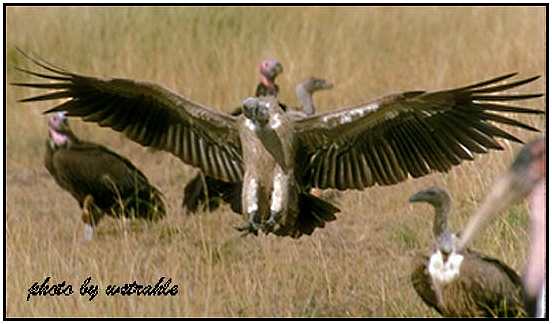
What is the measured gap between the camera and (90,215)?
8414 millimetres

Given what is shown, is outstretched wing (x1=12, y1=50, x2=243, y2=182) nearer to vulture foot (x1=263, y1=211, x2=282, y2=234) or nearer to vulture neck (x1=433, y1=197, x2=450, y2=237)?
vulture foot (x1=263, y1=211, x2=282, y2=234)

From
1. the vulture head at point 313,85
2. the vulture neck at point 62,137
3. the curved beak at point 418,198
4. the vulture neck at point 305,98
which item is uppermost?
the vulture head at point 313,85

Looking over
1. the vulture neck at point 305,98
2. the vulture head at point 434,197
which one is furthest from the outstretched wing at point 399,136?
the vulture neck at point 305,98

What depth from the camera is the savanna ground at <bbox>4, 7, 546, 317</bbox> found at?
672 centimetres

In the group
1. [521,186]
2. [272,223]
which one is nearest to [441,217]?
[272,223]

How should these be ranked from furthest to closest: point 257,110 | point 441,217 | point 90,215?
point 90,215 → point 257,110 → point 441,217

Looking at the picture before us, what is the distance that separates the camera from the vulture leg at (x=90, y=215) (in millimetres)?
8336

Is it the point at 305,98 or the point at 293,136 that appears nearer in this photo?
the point at 293,136

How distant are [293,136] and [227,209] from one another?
208 cm

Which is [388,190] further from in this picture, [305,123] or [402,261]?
[305,123]

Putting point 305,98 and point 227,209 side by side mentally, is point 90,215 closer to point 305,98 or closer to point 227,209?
point 227,209

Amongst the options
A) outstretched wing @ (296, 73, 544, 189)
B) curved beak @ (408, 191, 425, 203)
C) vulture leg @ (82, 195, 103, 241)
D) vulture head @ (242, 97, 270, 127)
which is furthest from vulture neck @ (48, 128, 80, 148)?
curved beak @ (408, 191, 425, 203)

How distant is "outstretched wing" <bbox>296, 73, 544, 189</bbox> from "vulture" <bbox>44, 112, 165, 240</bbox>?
1859mm

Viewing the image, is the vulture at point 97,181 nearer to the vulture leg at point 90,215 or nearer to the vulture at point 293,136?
the vulture leg at point 90,215
